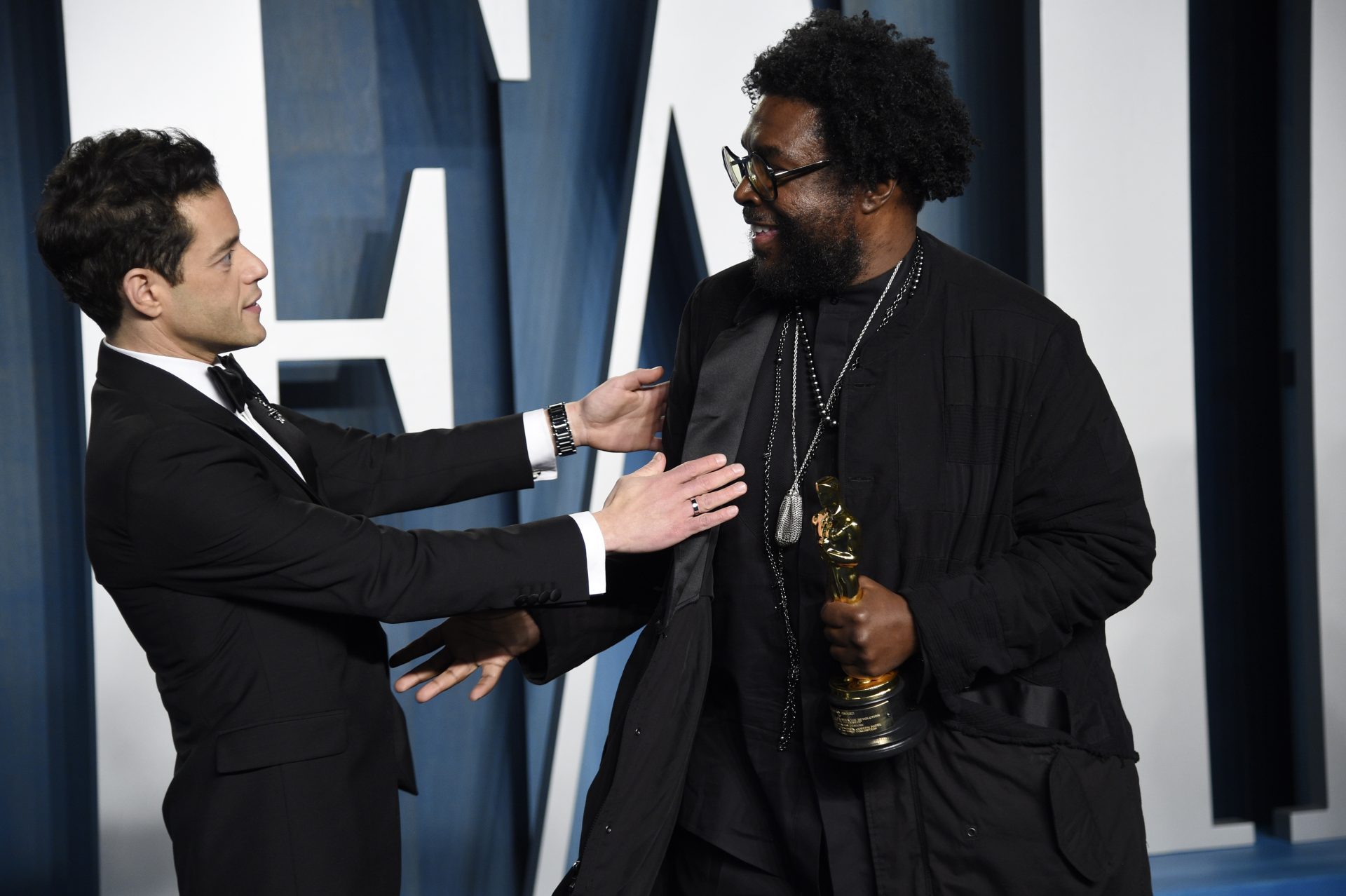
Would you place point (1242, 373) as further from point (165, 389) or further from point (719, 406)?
point (165, 389)

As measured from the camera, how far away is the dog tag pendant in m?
1.86

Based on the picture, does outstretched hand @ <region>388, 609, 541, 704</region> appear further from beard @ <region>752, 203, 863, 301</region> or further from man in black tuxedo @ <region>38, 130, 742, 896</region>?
beard @ <region>752, 203, 863, 301</region>

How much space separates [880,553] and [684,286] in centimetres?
184

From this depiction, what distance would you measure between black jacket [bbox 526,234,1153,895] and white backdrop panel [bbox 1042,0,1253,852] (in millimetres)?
1457

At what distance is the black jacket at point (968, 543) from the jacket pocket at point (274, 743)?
436mm

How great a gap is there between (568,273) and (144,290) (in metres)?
1.62

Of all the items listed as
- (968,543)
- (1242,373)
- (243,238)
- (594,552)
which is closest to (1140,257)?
(1242,373)

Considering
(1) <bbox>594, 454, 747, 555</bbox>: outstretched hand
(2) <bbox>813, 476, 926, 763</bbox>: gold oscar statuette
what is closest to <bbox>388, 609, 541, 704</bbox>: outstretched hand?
(1) <bbox>594, 454, 747, 555</bbox>: outstretched hand

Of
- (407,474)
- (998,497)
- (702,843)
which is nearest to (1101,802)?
(998,497)

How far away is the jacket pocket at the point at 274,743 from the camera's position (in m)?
1.81

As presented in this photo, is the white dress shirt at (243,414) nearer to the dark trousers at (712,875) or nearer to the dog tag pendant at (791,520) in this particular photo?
the dog tag pendant at (791,520)

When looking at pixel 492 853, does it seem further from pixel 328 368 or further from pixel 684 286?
pixel 684 286

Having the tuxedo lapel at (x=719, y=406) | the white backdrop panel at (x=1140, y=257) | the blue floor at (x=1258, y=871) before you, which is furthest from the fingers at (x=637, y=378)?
the blue floor at (x=1258, y=871)

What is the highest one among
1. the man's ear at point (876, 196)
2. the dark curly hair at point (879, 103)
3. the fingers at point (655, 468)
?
the dark curly hair at point (879, 103)
